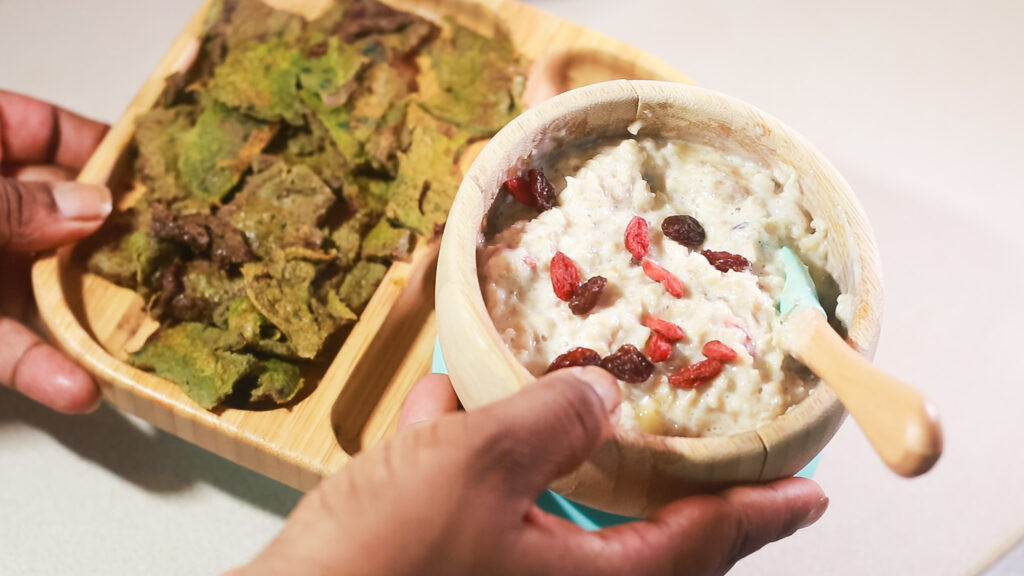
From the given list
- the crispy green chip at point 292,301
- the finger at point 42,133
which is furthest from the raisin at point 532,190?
the finger at point 42,133

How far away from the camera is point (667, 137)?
1.12m

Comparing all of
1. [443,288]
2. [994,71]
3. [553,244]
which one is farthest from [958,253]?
[443,288]

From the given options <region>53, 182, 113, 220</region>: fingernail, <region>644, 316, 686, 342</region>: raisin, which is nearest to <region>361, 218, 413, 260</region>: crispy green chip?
<region>53, 182, 113, 220</region>: fingernail

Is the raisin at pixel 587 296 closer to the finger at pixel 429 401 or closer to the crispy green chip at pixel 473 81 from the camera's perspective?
the finger at pixel 429 401

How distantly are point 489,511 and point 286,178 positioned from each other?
894mm

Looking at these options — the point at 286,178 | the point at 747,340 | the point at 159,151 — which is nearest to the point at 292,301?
the point at 286,178

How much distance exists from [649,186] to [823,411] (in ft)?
1.34

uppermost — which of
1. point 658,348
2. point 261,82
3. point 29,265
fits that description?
point 658,348

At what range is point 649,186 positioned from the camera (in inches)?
44.1

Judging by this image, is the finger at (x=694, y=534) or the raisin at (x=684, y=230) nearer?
the finger at (x=694, y=534)

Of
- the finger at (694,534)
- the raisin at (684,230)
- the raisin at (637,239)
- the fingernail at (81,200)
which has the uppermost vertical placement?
the raisin at (684,230)

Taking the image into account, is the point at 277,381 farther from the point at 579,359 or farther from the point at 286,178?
the point at 579,359

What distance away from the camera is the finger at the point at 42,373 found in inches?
51.6

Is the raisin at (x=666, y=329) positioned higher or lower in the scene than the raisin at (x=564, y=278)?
higher
